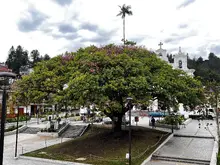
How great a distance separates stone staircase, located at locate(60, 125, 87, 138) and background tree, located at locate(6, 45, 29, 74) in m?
62.7

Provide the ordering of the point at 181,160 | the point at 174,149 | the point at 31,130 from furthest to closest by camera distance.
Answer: the point at 31,130, the point at 174,149, the point at 181,160

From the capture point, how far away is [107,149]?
15969 mm

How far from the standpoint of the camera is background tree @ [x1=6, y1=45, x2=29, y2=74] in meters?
82.2

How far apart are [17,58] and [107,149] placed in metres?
76.9

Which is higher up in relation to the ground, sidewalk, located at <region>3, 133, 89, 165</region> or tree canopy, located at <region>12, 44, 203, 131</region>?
tree canopy, located at <region>12, 44, 203, 131</region>

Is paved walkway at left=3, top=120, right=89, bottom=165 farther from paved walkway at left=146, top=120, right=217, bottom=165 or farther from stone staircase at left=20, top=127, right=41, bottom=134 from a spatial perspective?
paved walkway at left=146, top=120, right=217, bottom=165

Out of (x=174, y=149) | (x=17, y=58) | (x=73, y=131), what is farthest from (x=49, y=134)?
(x=17, y=58)

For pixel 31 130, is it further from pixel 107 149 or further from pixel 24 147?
pixel 107 149

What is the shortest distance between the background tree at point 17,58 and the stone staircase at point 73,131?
6266 centimetres

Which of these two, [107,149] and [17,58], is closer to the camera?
[107,149]

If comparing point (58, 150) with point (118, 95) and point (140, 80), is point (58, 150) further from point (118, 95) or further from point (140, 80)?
point (140, 80)

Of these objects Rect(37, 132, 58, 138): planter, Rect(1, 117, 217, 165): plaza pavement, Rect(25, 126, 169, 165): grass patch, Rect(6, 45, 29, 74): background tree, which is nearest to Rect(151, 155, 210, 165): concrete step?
Rect(1, 117, 217, 165): plaza pavement

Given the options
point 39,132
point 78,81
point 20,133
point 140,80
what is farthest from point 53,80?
point 20,133

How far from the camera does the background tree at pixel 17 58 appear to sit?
270ft
